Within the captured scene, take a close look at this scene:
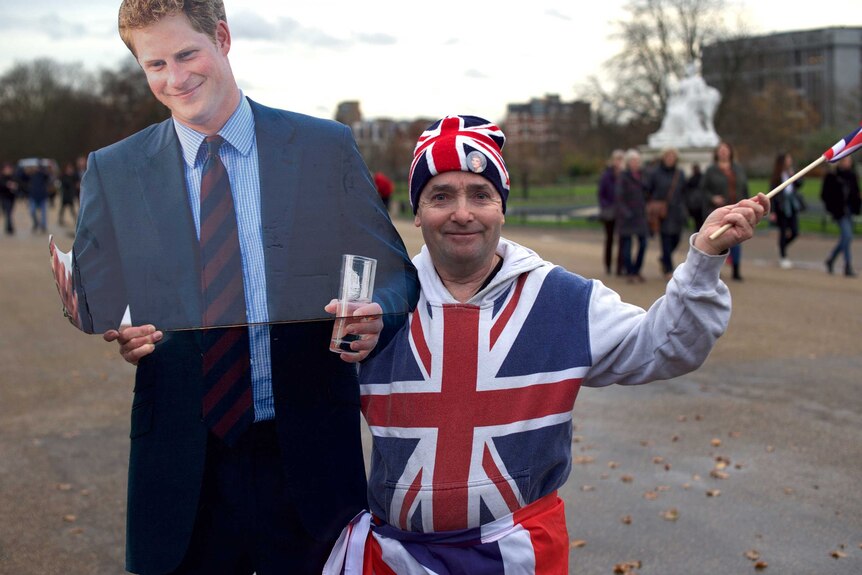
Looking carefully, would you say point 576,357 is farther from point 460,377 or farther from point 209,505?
point 209,505

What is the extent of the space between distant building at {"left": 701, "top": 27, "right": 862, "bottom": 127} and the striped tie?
3381 cm

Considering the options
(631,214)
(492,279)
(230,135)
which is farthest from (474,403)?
(631,214)

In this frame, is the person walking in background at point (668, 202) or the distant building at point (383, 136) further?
the person walking in background at point (668, 202)

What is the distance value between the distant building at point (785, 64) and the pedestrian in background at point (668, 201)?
21.6 metres

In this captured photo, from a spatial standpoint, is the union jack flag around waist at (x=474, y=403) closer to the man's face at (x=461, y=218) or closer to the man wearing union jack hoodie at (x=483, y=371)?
the man wearing union jack hoodie at (x=483, y=371)

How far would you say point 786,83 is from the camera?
49.8 m

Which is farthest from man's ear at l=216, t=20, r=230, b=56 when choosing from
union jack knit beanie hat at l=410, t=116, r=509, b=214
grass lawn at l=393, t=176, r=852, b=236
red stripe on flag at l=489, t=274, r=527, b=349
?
grass lawn at l=393, t=176, r=852, b=236

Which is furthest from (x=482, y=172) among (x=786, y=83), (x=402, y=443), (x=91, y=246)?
(x=786, y=83)

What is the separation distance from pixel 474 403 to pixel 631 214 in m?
11.1

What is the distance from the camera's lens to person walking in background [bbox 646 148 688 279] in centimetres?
1359

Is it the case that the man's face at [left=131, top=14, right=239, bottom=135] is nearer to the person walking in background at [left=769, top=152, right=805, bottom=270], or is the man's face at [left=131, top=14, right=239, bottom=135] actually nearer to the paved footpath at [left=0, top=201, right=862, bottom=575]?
the paved footpath at [left=0, top=201, right=862, bottom=575]

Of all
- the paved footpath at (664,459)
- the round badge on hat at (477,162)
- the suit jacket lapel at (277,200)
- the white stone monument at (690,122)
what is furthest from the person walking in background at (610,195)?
the white stone monument at (690,122)

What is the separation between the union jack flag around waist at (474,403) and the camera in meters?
2.47

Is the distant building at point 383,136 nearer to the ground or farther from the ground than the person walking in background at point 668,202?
farther from the ground
